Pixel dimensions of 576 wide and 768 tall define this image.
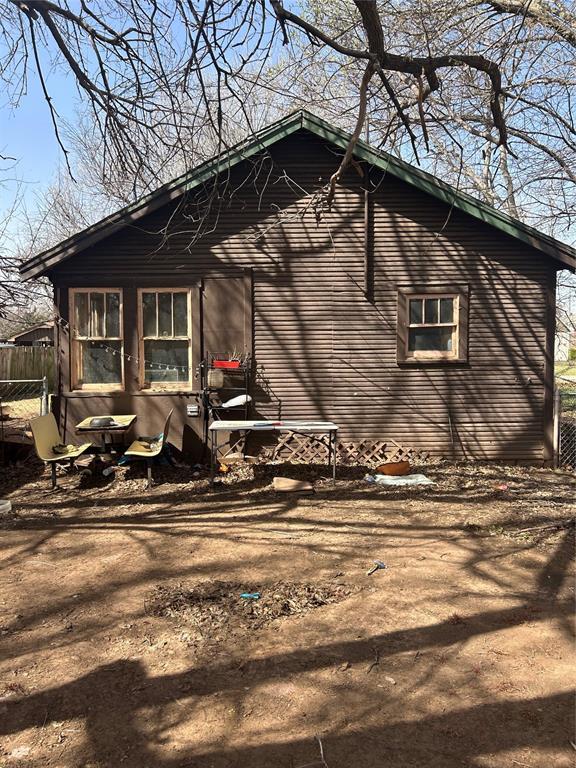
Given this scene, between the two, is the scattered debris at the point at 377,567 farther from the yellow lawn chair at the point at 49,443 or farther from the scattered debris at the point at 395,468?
the yellow lawn chair at the point at 49,443

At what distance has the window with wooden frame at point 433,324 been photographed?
973 centimetres

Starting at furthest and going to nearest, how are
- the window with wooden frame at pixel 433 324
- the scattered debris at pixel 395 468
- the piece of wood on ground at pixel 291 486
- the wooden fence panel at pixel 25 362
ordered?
1. the wooden fence panel at pixel 25 362
2. the window with wooden frame at pixel 433 324
3. the scattered debris at pixel 395 468
4. the piece of wood on ground at pixel 291 486

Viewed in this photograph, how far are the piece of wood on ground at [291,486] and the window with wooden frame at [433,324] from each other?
318 cm

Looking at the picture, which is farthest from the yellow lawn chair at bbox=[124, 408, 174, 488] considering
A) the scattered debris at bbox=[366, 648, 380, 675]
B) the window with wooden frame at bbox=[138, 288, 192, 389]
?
the scattered debris at bbox=[366, 648, 380, 675]

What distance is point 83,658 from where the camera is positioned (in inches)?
141

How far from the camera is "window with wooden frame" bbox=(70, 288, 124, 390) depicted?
31.5 feet

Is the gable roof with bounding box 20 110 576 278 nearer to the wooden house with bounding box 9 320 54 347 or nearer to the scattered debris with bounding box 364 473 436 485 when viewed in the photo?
the scattered debris with bounding box 364 473 436 485

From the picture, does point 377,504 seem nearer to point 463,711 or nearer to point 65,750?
point 463,711

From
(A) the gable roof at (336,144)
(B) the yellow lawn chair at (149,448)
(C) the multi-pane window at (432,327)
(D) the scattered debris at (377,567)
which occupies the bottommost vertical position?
(D) the scattered debris at (377,567)

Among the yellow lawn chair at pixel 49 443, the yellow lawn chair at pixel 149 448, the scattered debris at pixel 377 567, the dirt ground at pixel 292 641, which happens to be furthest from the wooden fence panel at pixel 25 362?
the scattered debris at pixel 377 567

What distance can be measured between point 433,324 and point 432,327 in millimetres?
59

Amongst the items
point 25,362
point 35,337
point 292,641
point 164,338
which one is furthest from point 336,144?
point 35,337

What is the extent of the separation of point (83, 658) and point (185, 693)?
0.88m

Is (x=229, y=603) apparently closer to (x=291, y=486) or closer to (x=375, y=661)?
(x=375, y=661)
